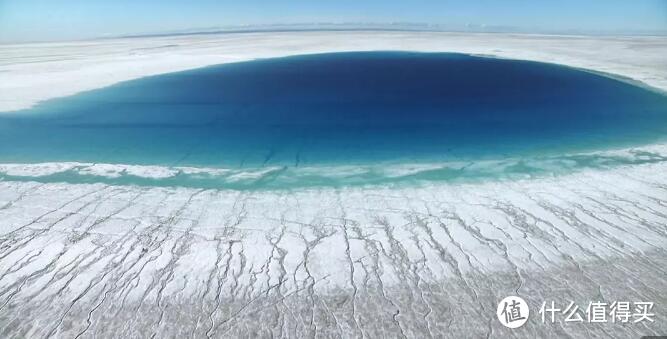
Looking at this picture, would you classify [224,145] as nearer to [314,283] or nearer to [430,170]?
[430,170]

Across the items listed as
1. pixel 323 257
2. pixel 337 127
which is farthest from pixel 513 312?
pixel 337 127

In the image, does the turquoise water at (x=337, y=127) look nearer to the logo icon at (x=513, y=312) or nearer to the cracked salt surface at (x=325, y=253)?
the cracked salt surface at (x=325, y=253)

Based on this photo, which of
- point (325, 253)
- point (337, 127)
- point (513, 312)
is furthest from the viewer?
point (337, 127)

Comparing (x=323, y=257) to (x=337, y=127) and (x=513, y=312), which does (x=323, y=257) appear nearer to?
(x=513, y=312)

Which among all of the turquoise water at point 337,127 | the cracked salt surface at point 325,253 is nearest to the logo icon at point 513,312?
the cracked salt surface at point 325,253

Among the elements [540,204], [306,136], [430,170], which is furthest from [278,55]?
[540,204]

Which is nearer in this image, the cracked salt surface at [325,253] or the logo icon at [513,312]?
the logo icon at [513,312]
